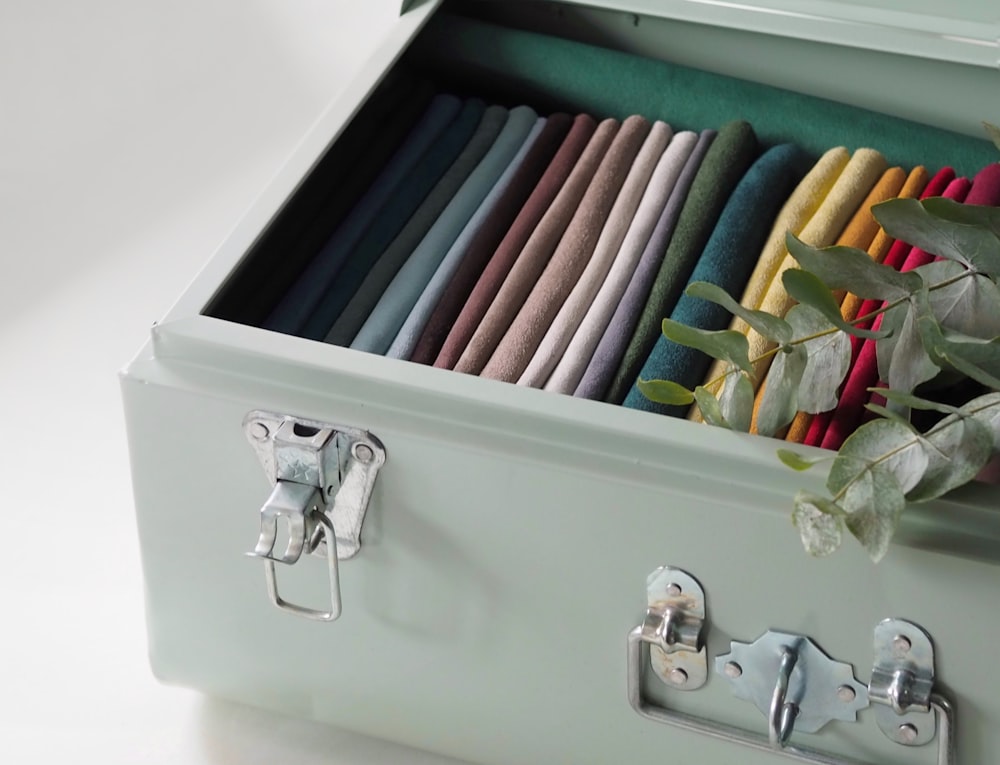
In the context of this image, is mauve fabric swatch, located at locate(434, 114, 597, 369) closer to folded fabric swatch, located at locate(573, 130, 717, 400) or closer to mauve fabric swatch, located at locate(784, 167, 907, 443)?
Answer: folded fabric swatch, located at locate(573, 130, 717, 400)

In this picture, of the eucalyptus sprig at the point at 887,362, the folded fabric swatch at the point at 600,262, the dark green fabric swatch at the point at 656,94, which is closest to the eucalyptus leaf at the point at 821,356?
the eucalyptus sprig at the point at 887,362

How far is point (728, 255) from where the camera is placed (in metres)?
1.12

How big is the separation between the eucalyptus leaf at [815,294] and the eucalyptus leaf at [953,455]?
7 cm

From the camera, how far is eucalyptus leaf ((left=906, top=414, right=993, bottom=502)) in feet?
2.59

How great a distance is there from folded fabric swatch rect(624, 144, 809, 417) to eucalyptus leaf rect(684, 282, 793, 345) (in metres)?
0.15

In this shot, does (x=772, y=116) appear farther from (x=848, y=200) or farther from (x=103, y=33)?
(x=103, y=33)

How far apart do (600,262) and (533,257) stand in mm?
51

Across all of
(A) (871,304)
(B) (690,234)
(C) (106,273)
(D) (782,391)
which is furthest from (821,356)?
(C) (106,273)

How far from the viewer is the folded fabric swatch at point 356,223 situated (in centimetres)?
109

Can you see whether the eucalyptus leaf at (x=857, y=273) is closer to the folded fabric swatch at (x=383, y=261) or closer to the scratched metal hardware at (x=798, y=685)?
the scratched metal hardware at (x=798, y=685)

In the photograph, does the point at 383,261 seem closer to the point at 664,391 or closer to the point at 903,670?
the point at 664,391

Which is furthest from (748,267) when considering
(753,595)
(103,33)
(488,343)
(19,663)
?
(103,33)

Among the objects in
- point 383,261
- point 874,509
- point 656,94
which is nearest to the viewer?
point 874,509

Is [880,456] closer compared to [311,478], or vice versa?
[880,456]
